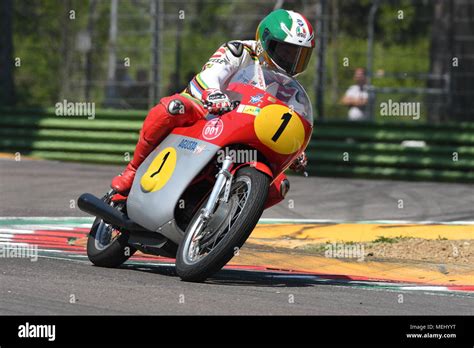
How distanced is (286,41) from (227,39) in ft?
45.1

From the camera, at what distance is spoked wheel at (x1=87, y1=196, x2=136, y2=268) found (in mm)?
8096

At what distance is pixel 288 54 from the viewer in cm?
759

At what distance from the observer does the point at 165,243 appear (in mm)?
7672

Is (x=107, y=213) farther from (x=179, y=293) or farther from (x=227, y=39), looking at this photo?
(x=227, y=39)

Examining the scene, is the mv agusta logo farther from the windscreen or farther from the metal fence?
the metal fence

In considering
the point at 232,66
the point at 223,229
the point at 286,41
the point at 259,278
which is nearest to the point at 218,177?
the point at 223,229

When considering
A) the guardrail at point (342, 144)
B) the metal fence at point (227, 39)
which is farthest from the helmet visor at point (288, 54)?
the guardrail at point (342, 144)

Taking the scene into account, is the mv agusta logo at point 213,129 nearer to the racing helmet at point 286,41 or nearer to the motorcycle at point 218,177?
the motorcycle at point 218,177

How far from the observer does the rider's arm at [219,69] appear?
7.66 meters

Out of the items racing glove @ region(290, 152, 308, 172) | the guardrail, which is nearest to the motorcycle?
racing glove @ region(290, 152, 308, 172)

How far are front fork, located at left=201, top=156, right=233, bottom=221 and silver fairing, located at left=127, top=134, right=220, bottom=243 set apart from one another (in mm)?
166
